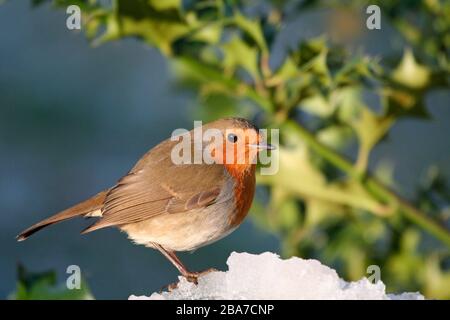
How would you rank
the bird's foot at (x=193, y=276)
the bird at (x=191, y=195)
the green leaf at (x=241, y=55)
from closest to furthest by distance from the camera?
the bird's foot at (x=193, y=276) → the bird at (x=191, y=195) → the green leaf at (x=241, y=55)

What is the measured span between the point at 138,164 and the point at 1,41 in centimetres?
314

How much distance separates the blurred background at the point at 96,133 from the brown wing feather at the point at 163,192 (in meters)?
1.06

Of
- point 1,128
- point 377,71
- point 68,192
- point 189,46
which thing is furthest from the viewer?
point 1,128

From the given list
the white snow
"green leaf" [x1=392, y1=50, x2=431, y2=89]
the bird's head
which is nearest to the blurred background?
"green leaf" [x1=392, y1=50, x2=431, y2=89]

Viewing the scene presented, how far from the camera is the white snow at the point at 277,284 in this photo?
1.22 metres

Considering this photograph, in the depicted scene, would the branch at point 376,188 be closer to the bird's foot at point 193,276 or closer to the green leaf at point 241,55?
the green leaf at point 241,55

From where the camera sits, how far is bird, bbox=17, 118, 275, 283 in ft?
4.95

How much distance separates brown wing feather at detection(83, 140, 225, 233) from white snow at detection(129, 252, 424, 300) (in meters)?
0.27

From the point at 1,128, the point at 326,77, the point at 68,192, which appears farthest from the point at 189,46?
the point at 1,128

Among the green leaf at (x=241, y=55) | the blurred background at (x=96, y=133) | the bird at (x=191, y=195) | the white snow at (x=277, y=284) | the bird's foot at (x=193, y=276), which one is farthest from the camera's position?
the blurred background at (x=96, y=133)

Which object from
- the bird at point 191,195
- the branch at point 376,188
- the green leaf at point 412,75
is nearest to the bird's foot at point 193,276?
the bird at point 191,195

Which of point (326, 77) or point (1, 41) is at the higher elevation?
point (1, 41)

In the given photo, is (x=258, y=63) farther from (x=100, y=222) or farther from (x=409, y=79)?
(x=100, y=222)
